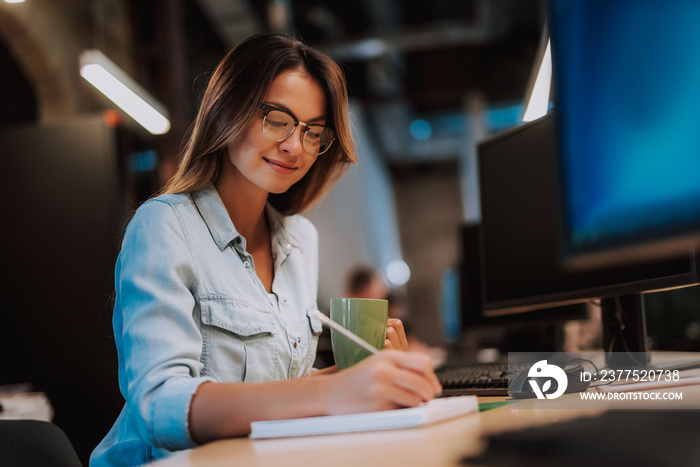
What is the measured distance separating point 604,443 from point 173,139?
5.52 metres

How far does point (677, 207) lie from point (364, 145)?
29.2 ft

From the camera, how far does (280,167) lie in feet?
4.01

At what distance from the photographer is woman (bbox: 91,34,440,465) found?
78 centimetres

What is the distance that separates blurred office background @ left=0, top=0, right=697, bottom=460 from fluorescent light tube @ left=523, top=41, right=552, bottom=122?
32.9 inches

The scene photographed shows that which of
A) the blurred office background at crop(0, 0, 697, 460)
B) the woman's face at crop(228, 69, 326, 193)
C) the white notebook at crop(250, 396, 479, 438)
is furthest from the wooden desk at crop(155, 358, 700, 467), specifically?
the blurred office background at crop(0, 0, 697, 460)

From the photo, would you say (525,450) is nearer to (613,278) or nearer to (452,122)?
(613,278)

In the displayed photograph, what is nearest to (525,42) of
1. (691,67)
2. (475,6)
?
(475,6)

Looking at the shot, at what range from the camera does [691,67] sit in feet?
1.99

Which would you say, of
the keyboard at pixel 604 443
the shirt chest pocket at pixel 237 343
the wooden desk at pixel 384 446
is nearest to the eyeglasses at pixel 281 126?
the shirt chest pocket at pixel 237 343

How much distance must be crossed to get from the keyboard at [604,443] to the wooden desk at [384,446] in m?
0.03

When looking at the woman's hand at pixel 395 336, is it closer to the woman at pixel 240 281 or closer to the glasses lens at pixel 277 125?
the woman at pixel 240 281

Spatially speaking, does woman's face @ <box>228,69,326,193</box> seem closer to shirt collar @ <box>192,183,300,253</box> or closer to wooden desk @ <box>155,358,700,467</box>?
shirt collar @ <box>192,183,300,253</box>

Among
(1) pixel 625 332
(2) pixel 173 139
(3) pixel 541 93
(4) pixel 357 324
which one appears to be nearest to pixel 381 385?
(4) pixel 357 324

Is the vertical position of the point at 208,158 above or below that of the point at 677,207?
above
